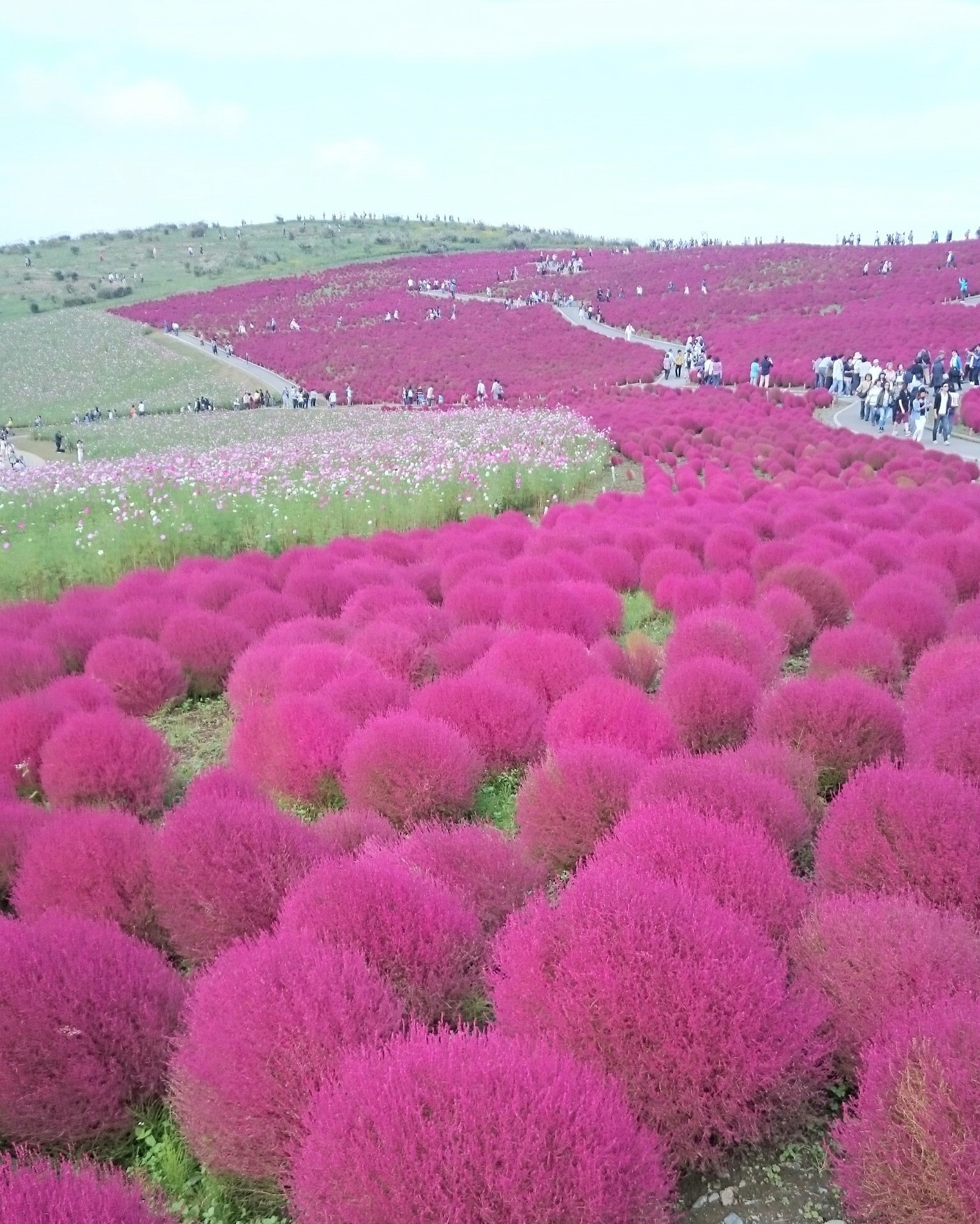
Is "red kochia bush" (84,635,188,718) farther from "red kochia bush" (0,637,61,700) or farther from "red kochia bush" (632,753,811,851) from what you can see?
"red kochia bush" (632,753,811,851)

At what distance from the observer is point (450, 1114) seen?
2.02m

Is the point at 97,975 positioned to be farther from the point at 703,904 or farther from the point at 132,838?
the point at 703,904

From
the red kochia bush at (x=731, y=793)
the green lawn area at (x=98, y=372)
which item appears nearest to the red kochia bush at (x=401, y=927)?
the red kochia bush at (x=731, y=793)

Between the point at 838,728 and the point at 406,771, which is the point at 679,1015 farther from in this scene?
the point at 838,728

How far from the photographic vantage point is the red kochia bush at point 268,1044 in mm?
2465

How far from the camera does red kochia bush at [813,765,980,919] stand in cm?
325

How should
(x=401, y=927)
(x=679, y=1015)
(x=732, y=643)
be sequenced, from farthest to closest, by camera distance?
(x=732, y=643) → (x=401, y=927) → (x=679, y=1015)

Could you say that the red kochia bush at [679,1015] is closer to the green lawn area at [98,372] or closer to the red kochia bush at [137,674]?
the red kochia bush at [137,674]

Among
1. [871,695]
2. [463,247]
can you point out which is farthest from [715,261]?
[871,695]

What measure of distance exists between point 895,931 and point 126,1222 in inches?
87.7

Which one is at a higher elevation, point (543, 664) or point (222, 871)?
point (543, 664)

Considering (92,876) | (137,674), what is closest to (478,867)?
(92,876)

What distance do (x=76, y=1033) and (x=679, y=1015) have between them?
70.9 inches

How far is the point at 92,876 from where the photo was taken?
12.4 ft
